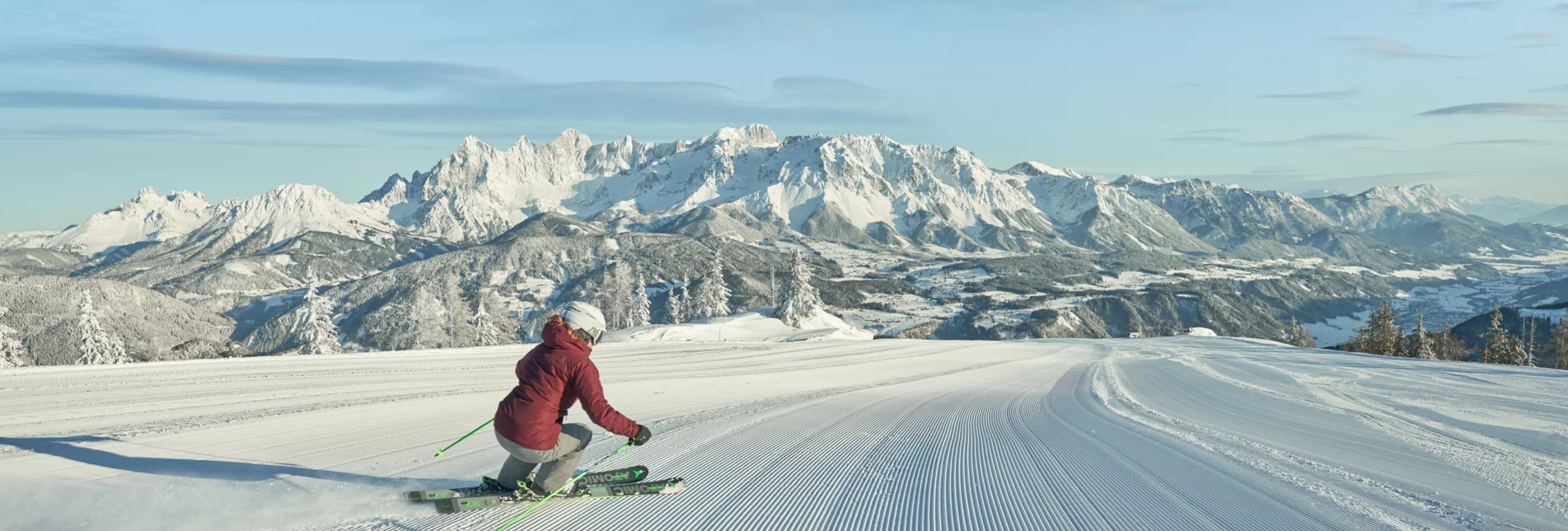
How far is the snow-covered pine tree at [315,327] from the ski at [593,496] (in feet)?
170

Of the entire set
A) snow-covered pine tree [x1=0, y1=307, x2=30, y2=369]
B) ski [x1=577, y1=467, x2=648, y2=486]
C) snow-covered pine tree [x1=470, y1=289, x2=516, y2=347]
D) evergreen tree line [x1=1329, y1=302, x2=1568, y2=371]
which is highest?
ski [x1=577, y1=467, x2=648, y2=486]

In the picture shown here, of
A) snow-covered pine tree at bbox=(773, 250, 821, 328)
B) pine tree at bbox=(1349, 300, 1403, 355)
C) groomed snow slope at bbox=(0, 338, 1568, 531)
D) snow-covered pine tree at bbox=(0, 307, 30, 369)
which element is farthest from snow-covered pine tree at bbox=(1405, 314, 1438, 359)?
snow-covered pine tree at bbox=(0, 307, 30, 369)

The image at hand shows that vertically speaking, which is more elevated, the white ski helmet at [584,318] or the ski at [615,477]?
the white ski helmet at [584,318]

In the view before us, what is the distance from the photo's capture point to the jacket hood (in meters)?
5.52

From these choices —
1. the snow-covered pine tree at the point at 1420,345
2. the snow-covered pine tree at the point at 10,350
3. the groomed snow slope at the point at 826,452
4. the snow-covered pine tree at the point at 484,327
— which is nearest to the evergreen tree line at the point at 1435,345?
the snow-covered pine tree at the point at 1420,345

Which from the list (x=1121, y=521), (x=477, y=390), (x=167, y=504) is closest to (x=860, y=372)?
(x=477, y=390)

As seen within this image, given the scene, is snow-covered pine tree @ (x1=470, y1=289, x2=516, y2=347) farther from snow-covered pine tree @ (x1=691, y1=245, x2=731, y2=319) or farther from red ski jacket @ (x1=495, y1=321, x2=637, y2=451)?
red ski jacket @ (x1=495, y1=321, x2=637, y2=451)

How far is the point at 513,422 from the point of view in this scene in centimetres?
561

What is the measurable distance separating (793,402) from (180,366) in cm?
1347

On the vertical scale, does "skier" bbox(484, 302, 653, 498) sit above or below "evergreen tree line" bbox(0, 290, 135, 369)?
above

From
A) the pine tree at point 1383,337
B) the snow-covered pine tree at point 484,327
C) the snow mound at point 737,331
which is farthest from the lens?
the snow-covered pine tree at point 484,327

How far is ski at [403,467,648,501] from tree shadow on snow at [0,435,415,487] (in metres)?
0.86

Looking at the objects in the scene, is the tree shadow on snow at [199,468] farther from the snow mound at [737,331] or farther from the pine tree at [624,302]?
the pine tree at [624,302]

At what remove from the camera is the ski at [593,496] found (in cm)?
557
